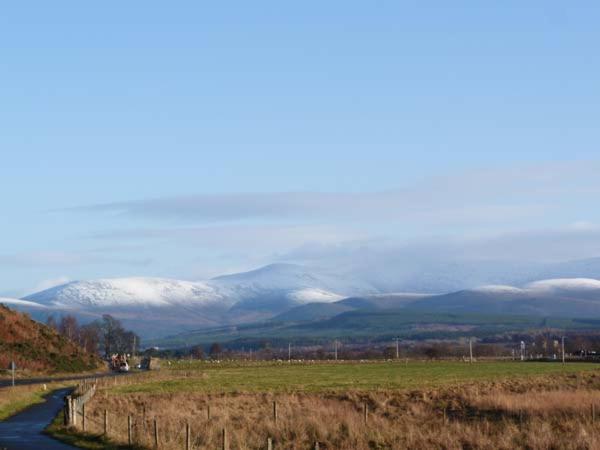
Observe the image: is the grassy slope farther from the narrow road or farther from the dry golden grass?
the narrow road

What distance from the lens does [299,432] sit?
4725 centimetres

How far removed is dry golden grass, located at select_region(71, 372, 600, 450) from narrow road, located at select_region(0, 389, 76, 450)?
2.17 metres

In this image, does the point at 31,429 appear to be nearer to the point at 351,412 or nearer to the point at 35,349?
the point at 351,412

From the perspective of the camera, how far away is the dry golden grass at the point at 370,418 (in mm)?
42969

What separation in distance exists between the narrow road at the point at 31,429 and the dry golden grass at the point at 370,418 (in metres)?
2.17

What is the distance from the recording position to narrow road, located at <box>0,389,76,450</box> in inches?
1672

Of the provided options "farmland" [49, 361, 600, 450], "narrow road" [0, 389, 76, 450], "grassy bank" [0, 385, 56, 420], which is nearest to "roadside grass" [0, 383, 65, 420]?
"grassy bank" [0, 385, 56, 420]

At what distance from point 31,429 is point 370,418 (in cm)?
1504

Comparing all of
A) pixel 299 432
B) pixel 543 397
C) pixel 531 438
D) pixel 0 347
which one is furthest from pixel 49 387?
pixel 531 438

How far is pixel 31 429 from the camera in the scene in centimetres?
5022

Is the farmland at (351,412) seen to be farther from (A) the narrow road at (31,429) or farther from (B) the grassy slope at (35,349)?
(B) the grassy slope at (35,349)

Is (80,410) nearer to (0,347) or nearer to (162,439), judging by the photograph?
(162,439)

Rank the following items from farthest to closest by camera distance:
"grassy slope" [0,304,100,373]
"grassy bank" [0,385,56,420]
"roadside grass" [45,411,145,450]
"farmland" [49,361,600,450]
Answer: "grassy slope" [0,304,100,373], "grassy bank" [0,385,56,420], "farmland" [49,361,600,450], "roadside grass" [45,411,145,450]

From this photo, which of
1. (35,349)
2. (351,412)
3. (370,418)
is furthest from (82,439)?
(35,349)
